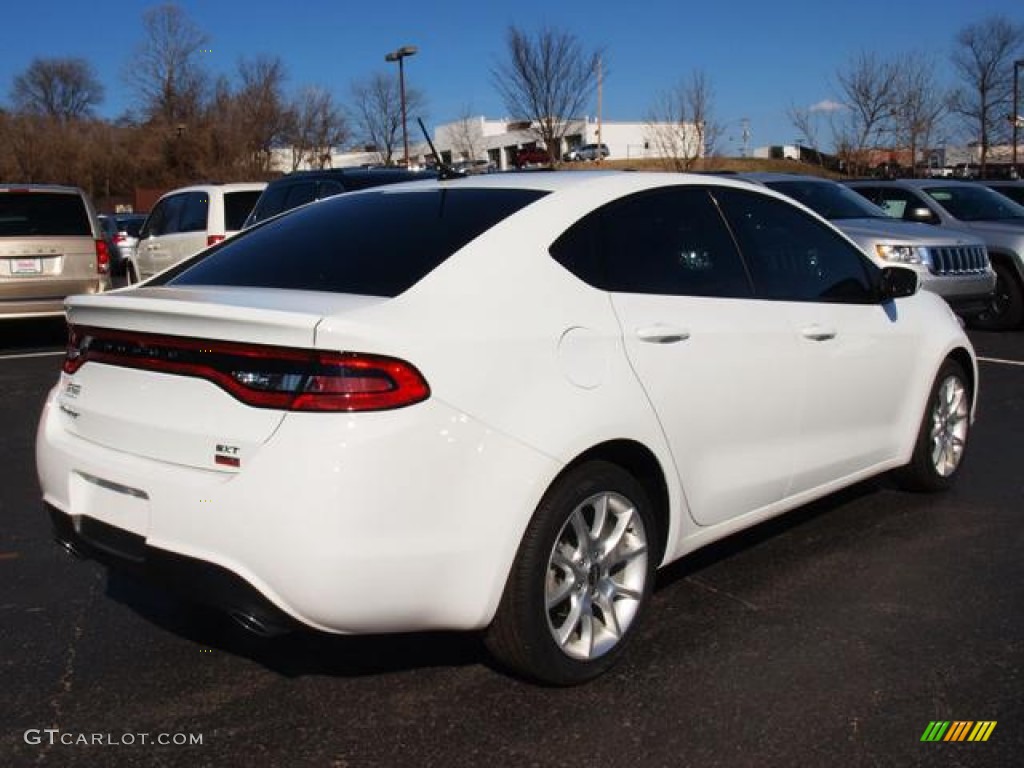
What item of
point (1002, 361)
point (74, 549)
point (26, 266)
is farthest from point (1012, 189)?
point (74, 549)

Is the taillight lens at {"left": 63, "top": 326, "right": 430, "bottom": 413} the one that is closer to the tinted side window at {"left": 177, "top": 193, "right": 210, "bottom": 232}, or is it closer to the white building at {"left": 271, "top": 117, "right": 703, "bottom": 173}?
the tinted side window at {"left": 177, "top": 193, "right": 210, "bottom": 232}

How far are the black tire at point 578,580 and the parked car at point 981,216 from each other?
8993 millimetres

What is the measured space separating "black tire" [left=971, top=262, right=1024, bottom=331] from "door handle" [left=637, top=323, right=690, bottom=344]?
931cm

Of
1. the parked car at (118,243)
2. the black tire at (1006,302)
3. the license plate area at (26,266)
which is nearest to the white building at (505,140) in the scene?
the parked car at (118,243)

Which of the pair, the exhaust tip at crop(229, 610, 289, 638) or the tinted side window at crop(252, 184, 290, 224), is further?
the tinted side window at crop(252, 184, 290, 224)

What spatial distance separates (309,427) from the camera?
2580mm

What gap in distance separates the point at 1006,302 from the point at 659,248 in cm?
963

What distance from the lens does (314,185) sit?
10695 millimetres

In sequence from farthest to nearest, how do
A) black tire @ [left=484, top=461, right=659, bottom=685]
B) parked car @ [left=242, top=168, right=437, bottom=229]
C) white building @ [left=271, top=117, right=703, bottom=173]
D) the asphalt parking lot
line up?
white building @ [left=271, top=117, right=703, bottom=173], parked car @ [left=242, top=168, right=437, bottom=229], black tire @ [left=484, top=461, right=659, bottom=685], the asphalt parking lot

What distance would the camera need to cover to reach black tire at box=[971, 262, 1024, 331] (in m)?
11.5

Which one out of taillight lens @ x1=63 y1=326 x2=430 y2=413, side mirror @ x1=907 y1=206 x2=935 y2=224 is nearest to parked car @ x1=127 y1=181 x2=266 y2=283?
side mirror @ x1=907 y1=206 x2=935 y2=224

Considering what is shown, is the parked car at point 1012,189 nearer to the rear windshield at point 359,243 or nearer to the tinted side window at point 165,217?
the tinted side window at point 165,217

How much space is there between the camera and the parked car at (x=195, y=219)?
11.9m

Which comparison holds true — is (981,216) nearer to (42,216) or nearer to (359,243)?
(42,216)
